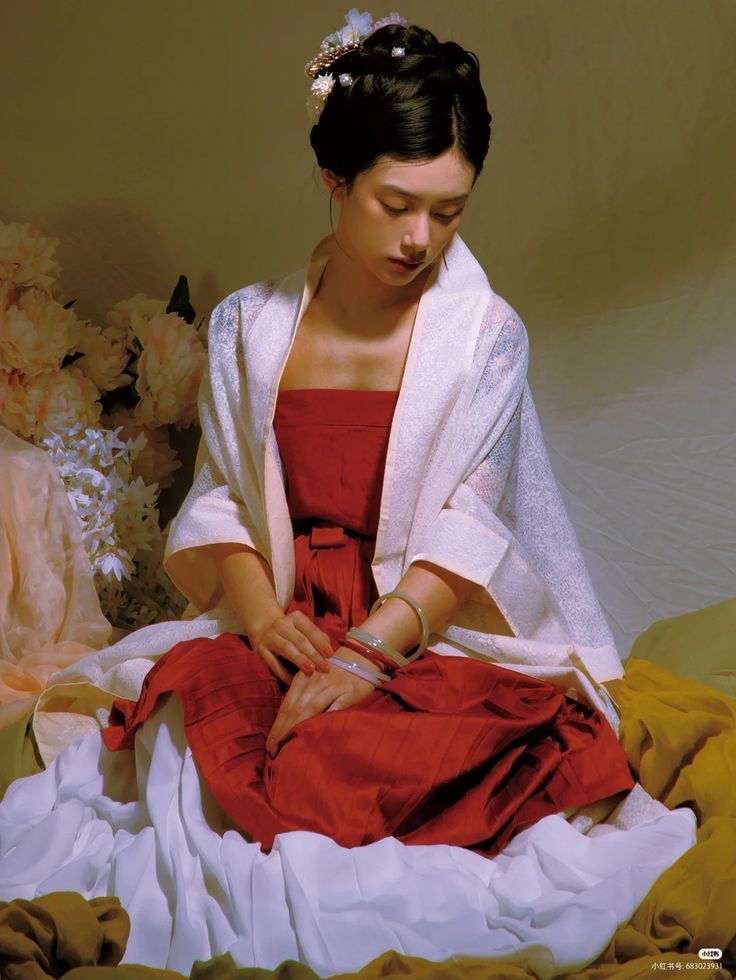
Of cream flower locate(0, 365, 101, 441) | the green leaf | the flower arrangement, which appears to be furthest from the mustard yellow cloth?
the green leaf

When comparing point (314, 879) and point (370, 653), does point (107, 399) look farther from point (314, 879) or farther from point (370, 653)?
point (314, 879)

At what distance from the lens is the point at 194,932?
136 cm

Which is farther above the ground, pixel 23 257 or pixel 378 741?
pixel 23 257

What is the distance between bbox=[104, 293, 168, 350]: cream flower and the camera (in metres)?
2.48

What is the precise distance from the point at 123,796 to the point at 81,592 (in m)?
0.60

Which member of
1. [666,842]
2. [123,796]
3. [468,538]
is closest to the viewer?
[666,842]

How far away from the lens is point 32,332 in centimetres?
229

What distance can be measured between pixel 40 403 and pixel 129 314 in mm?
290

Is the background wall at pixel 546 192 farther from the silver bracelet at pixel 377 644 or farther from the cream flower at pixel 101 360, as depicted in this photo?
the silver bracelet at pixel 377 644

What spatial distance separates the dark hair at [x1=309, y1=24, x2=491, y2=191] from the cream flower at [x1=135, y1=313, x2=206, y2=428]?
739 millimetres

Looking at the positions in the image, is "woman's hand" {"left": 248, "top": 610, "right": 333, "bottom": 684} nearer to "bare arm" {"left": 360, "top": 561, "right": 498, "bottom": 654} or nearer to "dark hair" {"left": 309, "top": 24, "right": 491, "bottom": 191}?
"bare arm" {"left": 360, "top": 561, "right": 498, "bottom": 654}

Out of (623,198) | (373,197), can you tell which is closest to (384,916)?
(373,197)

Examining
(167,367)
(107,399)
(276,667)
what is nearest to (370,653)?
(276,667)

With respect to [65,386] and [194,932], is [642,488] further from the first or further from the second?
[194,932]
